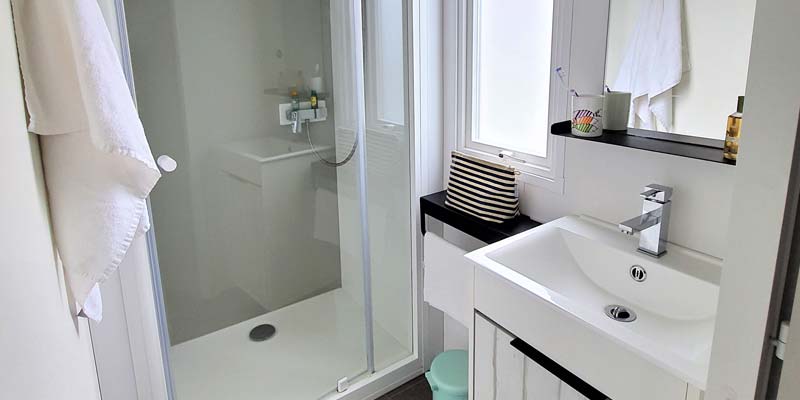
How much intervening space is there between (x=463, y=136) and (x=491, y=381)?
97 centimetres

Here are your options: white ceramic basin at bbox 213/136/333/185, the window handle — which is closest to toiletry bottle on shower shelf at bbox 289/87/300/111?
white ceramic basin at bbox 213/136/333/185

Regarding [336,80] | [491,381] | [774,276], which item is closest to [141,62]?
[336,80]

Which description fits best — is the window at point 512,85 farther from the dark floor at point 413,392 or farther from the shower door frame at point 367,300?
the dark floor at point 413,392

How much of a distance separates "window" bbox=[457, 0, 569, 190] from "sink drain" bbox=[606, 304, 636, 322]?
50 centimetres

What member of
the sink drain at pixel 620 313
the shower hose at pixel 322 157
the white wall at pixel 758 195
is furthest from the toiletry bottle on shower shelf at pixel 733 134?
the shower hose at pixel 322 157

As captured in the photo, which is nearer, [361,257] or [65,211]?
[65,211]

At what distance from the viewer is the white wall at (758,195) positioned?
0.64 m

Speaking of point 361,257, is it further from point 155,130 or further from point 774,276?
point 774,276

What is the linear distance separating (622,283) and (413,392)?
124cm

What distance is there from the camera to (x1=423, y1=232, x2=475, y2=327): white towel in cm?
193

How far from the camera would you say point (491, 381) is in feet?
4.98

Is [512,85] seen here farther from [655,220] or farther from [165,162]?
[165,162]

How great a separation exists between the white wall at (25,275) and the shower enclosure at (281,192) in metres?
1.06

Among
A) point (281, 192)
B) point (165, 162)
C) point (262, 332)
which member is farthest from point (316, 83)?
point (262, 332)
